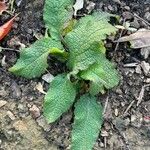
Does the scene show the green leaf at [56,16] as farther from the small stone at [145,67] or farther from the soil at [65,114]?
the small stone at [145,67]

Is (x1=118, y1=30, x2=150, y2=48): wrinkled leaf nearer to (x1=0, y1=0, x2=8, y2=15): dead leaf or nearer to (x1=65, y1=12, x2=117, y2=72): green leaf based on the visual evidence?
(x1=65, y1=12, x2=117, y2=72): green leaf

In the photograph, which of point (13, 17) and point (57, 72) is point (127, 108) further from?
point (13, 17)

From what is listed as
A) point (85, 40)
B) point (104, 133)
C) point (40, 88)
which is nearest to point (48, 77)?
point (40, 88)

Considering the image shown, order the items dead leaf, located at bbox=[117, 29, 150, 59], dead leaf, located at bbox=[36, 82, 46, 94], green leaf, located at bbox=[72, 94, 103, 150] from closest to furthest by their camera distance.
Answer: green leaf, located at bbox=[72, 94, 103, 150] → dead leaf, located at bbox=[36, 82, 46, 94] → dead leaf, located at bbox=[117, 29, 150, 59]

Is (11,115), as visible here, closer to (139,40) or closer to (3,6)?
(3,6)

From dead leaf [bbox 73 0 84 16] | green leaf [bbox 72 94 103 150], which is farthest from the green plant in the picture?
dead leaf [bbox 73 0 84 16]

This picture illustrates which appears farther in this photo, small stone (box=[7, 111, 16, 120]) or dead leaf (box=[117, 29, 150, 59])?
dead leaf (box=[117, 29, 150, 59])

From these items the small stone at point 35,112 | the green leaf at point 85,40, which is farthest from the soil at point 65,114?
the green leaf at point 85,40
